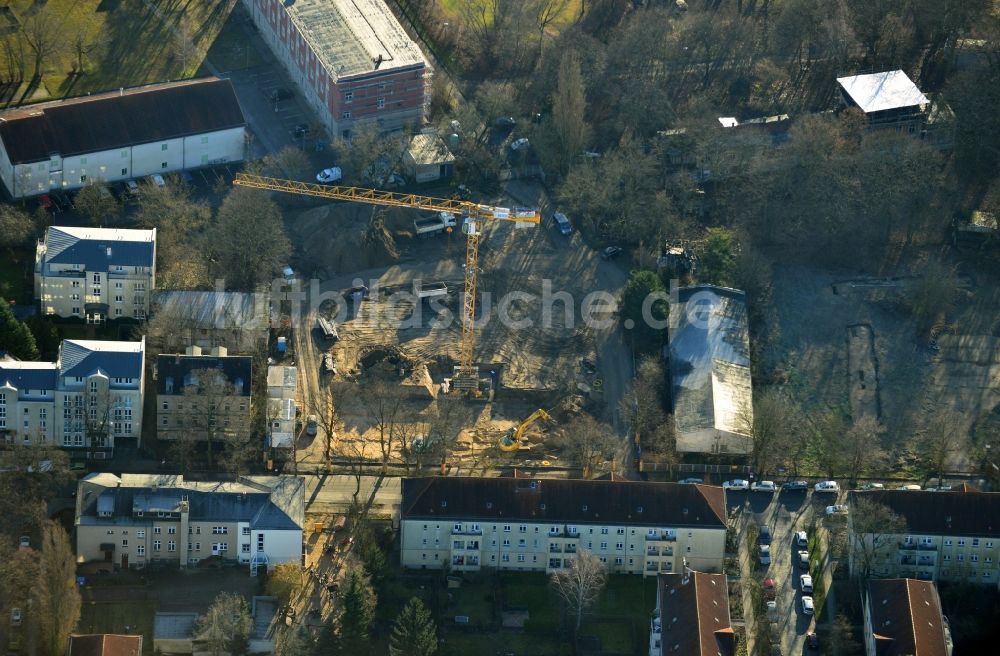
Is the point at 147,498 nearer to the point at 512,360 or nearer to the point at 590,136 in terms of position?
the point at 512,360

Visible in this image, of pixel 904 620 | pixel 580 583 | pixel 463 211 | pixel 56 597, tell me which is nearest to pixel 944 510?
pixel 904 620

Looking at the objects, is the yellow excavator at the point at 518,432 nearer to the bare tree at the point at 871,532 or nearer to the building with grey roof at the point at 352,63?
the bare tree at the point at 871,532

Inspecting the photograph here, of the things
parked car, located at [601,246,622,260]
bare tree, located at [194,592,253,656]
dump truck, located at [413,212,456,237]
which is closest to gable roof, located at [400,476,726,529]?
bare tree, located at [194,592,253,656]

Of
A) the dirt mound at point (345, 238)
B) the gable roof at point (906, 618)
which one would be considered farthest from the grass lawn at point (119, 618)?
the gable roof at point (906, 618)

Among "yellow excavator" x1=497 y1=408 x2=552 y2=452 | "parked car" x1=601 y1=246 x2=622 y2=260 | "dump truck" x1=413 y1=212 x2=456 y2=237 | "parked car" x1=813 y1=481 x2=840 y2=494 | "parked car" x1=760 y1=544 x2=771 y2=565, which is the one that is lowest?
"parked car" x1=760 y1=544 x2=771 y2=565

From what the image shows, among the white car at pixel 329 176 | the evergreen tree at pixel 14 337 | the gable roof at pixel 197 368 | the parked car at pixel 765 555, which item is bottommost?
the parked car at pixel 765 555

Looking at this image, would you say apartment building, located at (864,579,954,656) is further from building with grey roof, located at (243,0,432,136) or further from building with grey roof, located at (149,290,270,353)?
building with grey roof, located at (243,0,432,136)

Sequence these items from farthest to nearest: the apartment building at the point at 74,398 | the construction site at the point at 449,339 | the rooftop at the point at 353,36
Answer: the rooftop at the point at 353,36, the construction site at the point at 449,339, the apartment building at the point at 74,398

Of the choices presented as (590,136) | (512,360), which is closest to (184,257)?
(512,360)
